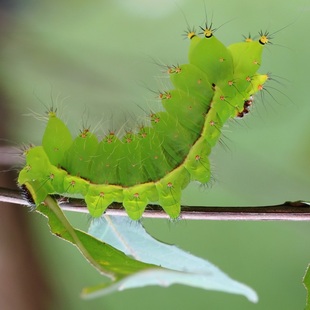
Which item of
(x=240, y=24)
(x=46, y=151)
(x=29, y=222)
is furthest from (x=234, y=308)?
(x=46, y=151)

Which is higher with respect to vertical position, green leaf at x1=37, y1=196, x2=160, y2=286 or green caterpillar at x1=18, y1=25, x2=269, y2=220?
green caterpillar at x1=18, y1=25, x2=269, y2=220

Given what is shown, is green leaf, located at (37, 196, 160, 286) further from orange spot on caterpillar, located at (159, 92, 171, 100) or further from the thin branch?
orange spot on caterpillar, located at (159, 92, 171, 100)

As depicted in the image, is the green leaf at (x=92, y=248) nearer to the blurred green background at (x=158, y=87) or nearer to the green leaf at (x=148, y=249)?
the green leaf at (x=148, y=249)

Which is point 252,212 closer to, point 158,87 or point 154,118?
point 154,118

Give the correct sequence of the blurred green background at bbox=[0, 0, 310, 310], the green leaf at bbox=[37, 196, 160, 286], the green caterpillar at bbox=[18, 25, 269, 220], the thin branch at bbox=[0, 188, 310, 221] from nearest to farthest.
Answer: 1. the green leaf at bbox=[37, 196, 160, 286]
2. the thin branch at bbox=[0, 188, 310, 221]
3. the green caterpillar at bbox=[18, 25, 269, 220]
4. the blurred green background at bbox=[0, 0, 310, 310]

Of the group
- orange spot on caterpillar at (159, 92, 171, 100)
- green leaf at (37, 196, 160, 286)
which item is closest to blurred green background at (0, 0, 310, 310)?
orange spot on caterpillar at (159, 92, 171, 100)

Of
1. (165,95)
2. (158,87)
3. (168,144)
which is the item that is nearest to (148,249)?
(168,144)
